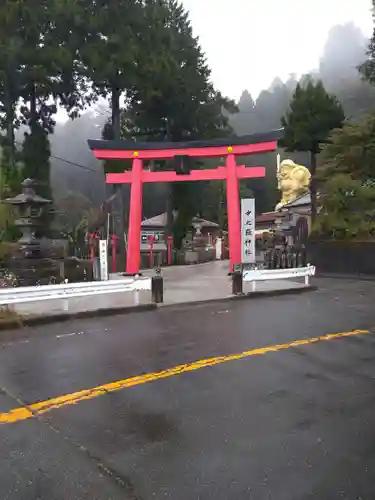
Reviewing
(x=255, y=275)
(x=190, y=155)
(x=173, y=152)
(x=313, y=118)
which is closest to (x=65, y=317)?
(x=255, y=275)

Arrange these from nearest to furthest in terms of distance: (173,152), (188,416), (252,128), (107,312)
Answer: (188,416)
(107,312)
(173,152)
(252,128)

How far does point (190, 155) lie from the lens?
2102 cm

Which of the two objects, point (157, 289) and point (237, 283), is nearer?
point (157, 289)

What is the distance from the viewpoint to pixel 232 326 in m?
9.02

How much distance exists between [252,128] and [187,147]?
67031 mm

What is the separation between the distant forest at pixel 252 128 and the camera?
6325cm

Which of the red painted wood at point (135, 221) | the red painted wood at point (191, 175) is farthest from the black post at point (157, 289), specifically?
the red painted wood at point (191, 175)

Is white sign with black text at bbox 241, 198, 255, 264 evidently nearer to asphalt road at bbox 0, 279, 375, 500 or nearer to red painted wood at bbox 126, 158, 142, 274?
red painted wood at bbox 126, 158, 142, 274

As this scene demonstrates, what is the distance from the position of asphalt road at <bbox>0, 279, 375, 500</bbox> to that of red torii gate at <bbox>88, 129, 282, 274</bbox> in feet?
40.1

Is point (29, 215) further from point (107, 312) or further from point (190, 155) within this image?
point (107, 312)

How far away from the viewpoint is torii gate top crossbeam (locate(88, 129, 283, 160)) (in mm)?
19969

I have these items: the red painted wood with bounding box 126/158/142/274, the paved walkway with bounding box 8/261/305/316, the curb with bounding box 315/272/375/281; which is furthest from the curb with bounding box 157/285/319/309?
the red painted wood with bounding box 126/158/142/274

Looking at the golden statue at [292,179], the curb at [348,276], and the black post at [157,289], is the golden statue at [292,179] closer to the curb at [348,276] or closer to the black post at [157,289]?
the curb at [348,276]

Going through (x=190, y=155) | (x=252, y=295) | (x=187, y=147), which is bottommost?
(x=252, y=295)
